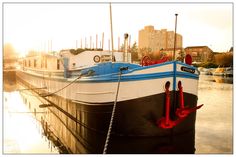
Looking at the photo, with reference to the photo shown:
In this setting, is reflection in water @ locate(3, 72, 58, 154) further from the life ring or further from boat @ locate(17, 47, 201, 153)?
the life ring

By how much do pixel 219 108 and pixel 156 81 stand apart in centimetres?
808

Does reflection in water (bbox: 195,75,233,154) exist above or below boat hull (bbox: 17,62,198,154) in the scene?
below

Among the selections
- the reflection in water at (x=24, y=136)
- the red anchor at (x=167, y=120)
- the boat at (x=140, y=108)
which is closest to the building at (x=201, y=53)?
the reflection in water at (x=24, y=136)

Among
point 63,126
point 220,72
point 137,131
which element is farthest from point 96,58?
point 220,72

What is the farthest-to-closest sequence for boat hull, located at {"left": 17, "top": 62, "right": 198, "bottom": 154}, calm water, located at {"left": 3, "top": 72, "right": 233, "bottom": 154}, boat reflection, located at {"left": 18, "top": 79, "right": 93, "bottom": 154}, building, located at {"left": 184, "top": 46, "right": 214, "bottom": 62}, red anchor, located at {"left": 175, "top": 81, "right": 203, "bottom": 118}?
building, located at {"left": 184, "top": 46, "right": 214, "bottom": 62} → boat reflection, located at {"left": 18, "top": 79, "right": 93, "bottom": 154} → red anchor, located at {"left": 175, "top": 81, "right": 203, "bottom": 118} → calm water, located at {"left": 3, "top": 72, "right": 233, "bottom": 154} → boat hull, located at {"left": 17, "top": 62, "right": 198, "bottom": 154}

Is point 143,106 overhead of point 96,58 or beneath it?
beneath

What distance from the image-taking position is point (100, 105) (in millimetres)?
9688

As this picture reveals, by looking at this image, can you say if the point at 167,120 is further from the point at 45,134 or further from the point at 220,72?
the point at 220,72

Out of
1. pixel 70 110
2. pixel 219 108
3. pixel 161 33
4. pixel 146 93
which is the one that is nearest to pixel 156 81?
pixel 146 93

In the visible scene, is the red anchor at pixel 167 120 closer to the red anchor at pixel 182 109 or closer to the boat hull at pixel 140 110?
the boat hull at pixel 140 110

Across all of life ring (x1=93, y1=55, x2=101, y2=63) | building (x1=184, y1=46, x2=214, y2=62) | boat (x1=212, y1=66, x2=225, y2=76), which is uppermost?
building (x1=184, y1=46, x2=214, y2=62)

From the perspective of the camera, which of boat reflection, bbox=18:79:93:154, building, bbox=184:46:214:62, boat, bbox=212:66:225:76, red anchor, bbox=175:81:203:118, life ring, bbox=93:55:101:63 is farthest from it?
building, bbox=184:46:214:62

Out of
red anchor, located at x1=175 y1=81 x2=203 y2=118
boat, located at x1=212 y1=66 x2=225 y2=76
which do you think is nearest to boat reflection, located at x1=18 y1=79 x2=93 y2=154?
red anchor, located at x1=175 y1=81 x2=203 y2=118

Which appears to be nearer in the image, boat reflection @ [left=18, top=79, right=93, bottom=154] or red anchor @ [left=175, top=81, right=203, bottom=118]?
red anchor @ [left=175, top=81, right=203, bottom=118]
